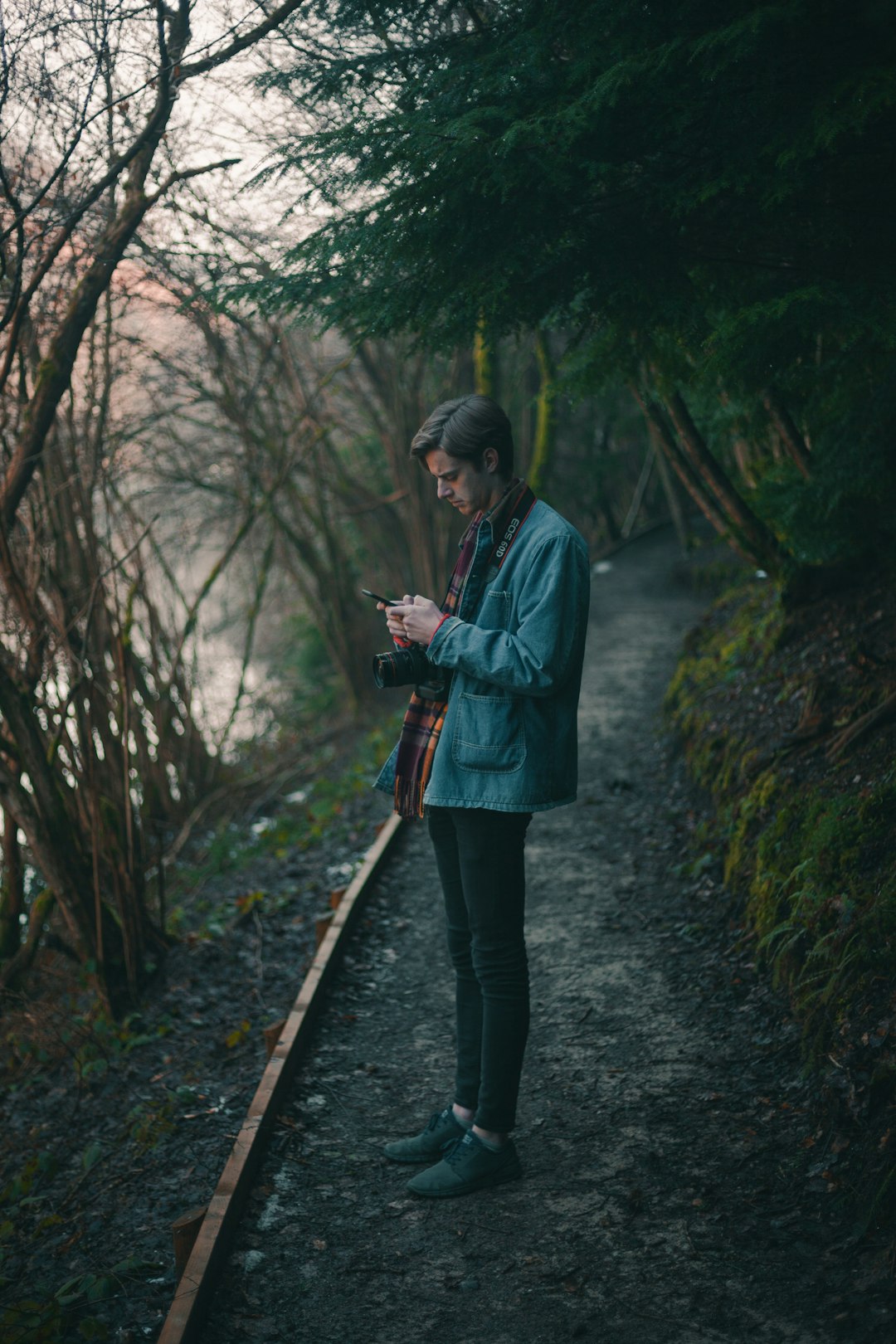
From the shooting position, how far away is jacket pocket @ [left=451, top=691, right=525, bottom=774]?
104 inches

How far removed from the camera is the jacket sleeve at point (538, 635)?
8.39 feet

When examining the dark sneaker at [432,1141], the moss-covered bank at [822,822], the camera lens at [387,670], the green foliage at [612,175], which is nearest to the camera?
the camera lens at [387,670]

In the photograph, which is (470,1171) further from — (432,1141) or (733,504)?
(733,504)

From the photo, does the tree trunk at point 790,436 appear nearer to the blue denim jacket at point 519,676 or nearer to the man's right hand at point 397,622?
the blue denim jacket at point 519,676

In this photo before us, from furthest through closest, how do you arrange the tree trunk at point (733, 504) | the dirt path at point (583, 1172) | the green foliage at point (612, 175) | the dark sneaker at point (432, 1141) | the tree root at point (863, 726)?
the tree trunk at point (733, 504) → the tree root at point (863, 726) → the dark sneaker at point (432, 1141) → the green foliage at point (612, 175) → the dirt path at point (583, 1172)

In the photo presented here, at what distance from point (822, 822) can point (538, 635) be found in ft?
5.95

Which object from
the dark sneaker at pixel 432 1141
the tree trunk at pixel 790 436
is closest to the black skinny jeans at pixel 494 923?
the dark sneaker at pixel 432 1141

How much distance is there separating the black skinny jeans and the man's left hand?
48 centimetres

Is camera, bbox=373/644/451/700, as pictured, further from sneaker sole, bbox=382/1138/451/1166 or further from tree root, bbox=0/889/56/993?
tree root, bbox=0/889/56/993

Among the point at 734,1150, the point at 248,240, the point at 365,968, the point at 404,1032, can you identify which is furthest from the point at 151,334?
the point at 734,1150

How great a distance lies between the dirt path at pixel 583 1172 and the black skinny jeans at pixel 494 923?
0.39 meters

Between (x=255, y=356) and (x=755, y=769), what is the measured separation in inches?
270

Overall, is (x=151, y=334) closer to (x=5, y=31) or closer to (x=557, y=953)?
(x=5, y=31)

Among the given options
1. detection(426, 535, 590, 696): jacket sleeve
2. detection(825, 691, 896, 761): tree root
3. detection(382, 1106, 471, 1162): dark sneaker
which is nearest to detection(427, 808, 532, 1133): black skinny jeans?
detection(382, 1106, 471, 1162): dark sneaker
